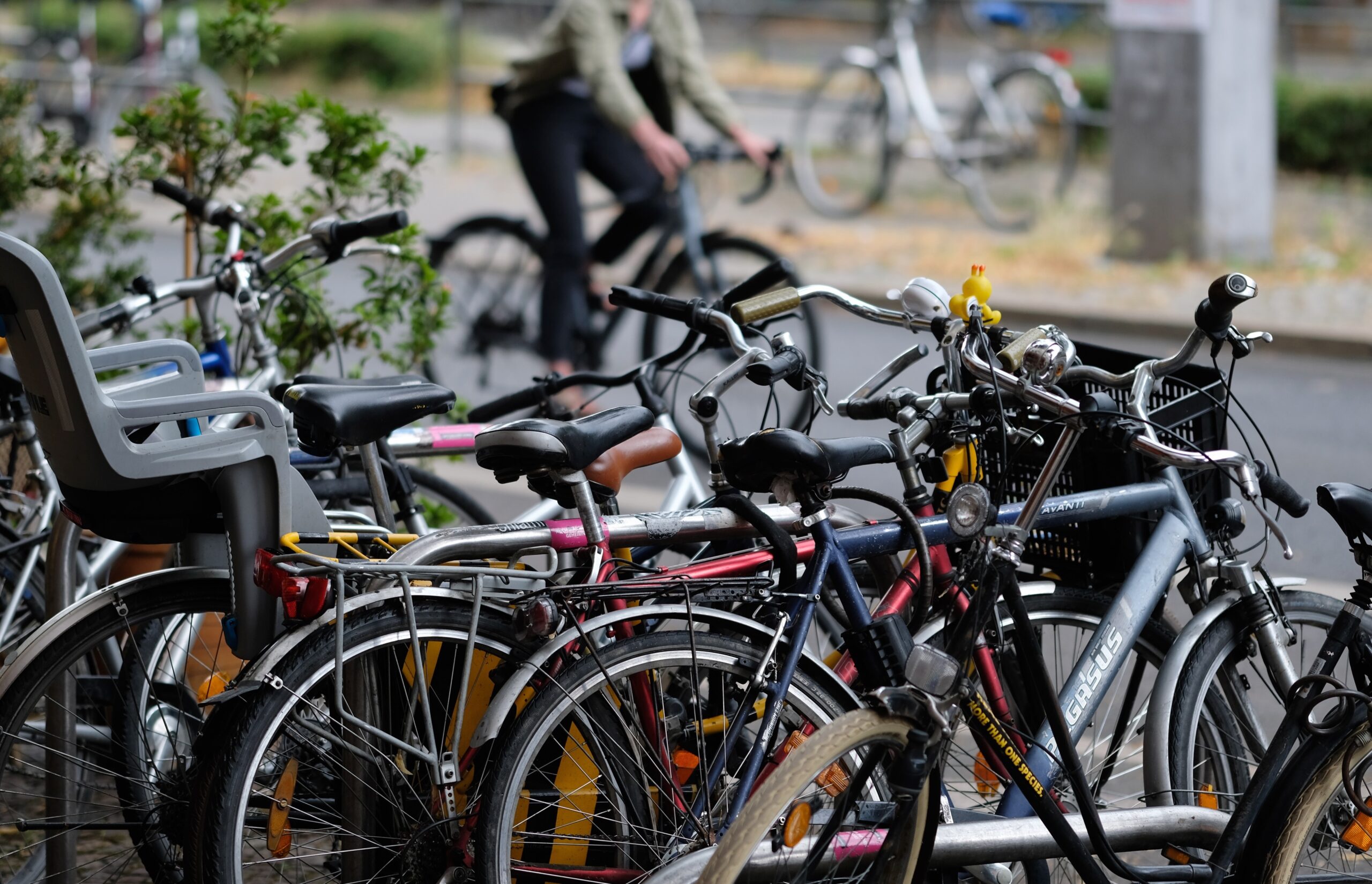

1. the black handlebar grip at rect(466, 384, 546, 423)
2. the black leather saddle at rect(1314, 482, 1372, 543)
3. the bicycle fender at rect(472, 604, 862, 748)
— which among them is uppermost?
the black handlebar grip at rect(466, 384, 546, 423)

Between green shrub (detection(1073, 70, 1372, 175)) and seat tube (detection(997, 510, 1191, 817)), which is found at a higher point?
green shrub (detection(1073, 70, 1372, 175))

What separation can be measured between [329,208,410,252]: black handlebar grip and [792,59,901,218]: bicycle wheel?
8953 mm

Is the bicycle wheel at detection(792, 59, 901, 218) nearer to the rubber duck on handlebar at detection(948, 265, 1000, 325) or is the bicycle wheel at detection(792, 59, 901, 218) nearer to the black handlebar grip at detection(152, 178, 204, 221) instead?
the black handlebar grip at detection(152, 178, 204, 221)

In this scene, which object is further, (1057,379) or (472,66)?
(472,66)

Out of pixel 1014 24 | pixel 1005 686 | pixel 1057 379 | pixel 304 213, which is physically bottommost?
pixel 1005 686

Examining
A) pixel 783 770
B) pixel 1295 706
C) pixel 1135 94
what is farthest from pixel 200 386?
pixel 1135 94

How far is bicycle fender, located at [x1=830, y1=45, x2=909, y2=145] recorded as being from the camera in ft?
41.4

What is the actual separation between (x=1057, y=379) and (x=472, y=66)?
15.0 metres

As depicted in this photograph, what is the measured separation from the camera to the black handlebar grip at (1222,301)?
279cm

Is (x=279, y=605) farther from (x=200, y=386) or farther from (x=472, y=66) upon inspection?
(x=472, y=66)

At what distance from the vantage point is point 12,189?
537cm

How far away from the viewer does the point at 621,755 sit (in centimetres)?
268

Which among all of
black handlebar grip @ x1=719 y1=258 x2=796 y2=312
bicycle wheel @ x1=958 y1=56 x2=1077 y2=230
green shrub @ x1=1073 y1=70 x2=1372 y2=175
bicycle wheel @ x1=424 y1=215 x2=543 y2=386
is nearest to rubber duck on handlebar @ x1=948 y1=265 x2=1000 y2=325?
black handlebar grip @ x1=719 y1=258 x2=796 y2=312

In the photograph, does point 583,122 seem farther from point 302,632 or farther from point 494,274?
point 302,632
